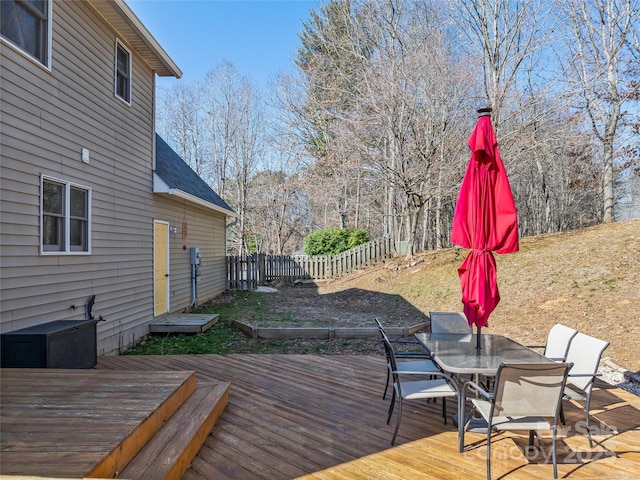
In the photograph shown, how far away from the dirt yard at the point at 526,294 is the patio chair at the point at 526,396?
3.54 m

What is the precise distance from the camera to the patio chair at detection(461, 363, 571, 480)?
2479 mm

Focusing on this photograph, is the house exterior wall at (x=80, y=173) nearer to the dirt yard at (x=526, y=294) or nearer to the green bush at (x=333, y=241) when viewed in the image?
the dirt yard at (x=526, y=294)

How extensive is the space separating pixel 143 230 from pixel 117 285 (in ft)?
4.29

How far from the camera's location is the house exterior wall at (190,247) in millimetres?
8336

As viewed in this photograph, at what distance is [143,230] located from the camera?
23.0 ft

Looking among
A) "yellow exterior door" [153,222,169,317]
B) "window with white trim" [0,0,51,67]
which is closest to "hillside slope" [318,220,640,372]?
"yellow exterior door" [153,222,169,317]

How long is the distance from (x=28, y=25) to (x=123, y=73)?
2207 millimetres

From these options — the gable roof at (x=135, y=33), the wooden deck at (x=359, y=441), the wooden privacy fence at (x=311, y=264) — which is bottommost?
the wooden deck at (x=359, y=441)

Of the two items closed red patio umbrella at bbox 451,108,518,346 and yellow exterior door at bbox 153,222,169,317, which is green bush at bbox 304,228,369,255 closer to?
yellow exterior door at bbox 153,222,169,317

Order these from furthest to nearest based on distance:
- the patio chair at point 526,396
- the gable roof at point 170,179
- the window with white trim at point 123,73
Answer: the gable roof at point 170,179
the window with white trim at point 123,73
the patio chair at point 526,396

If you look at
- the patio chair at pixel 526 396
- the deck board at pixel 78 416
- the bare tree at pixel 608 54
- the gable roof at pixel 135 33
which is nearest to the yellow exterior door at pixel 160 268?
the gable roof at pixel 135 33

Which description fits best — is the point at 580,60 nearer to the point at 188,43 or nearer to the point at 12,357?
the point at 188,43

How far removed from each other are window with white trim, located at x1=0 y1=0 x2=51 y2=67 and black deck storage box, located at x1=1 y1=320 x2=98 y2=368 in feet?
9.73

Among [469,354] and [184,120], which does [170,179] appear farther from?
[184,120]
